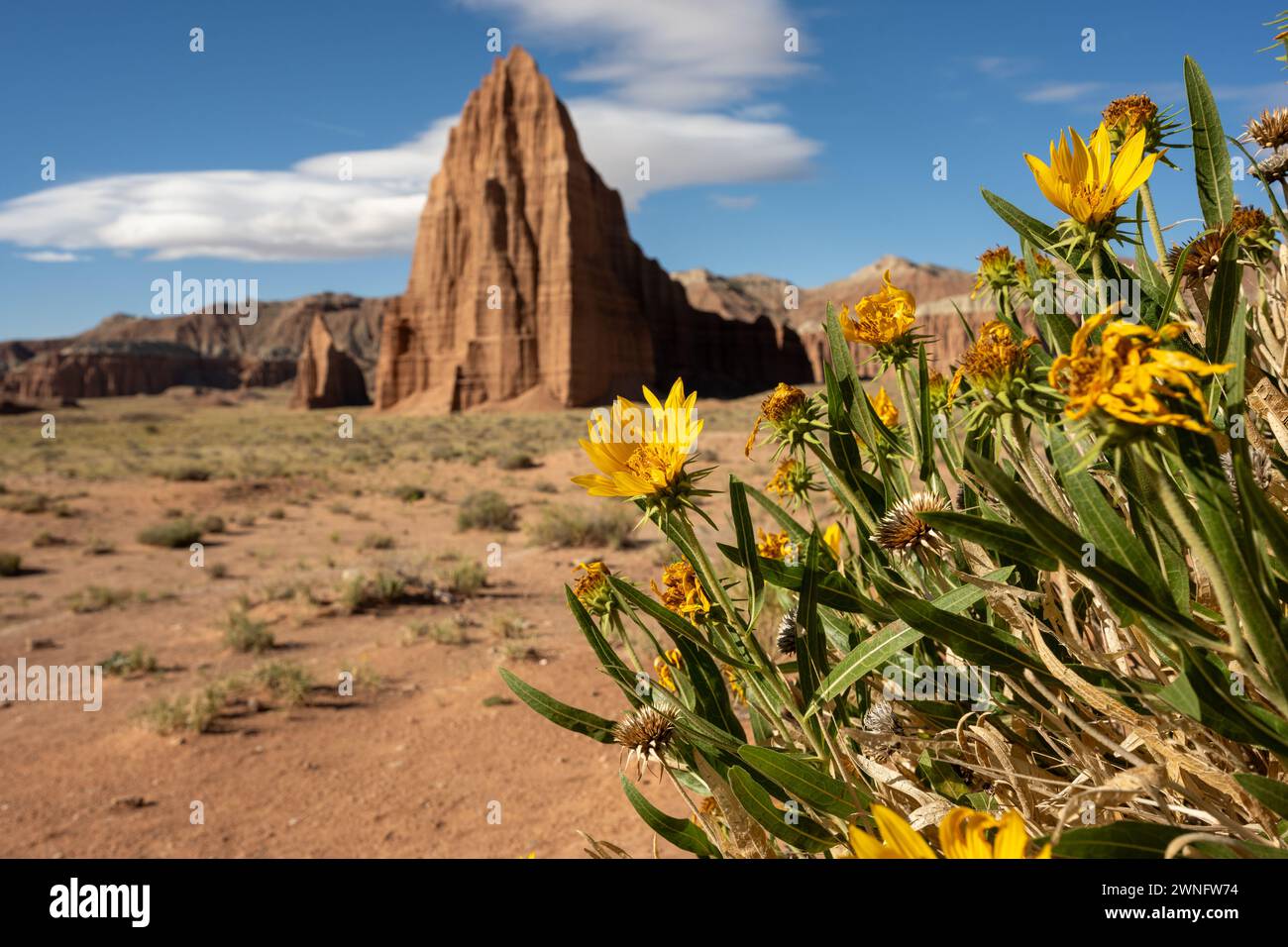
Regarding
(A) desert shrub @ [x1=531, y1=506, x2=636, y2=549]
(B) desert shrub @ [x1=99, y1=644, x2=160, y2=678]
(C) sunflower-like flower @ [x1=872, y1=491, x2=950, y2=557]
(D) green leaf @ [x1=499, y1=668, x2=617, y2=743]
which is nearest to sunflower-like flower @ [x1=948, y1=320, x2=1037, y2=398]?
(C) sunflower-like flower @ [x1=872, y1=491, x2=950, y2=557]

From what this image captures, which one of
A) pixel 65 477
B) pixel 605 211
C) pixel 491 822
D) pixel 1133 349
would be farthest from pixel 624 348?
pixel 1133 349

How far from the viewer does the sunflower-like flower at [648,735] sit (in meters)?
1.38

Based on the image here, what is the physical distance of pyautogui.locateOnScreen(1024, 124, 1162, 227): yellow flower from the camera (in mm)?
1268

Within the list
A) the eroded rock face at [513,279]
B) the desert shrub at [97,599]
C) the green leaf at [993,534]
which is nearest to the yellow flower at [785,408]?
the green leaf at [993,534]

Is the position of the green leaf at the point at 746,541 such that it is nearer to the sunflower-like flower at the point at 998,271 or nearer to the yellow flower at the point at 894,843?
the yellow flower at the point at 894,843

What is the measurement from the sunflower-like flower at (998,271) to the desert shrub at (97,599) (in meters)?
12.4

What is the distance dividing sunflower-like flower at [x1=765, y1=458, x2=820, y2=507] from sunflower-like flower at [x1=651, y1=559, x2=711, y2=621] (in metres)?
0.50

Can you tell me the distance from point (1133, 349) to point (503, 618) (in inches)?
328

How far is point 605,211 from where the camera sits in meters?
62.9

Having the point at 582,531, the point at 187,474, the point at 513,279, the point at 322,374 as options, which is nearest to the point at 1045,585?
the point at 582,531

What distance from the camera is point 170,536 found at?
1571 cm

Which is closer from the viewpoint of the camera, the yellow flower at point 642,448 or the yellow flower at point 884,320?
the yellow flower at point 642,448

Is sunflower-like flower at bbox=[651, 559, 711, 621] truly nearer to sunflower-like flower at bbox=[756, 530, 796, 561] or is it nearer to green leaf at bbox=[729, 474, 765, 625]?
green leaf at bbox=[729, 474, 765, 625]

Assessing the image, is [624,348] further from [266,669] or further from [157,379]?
[157,379]
